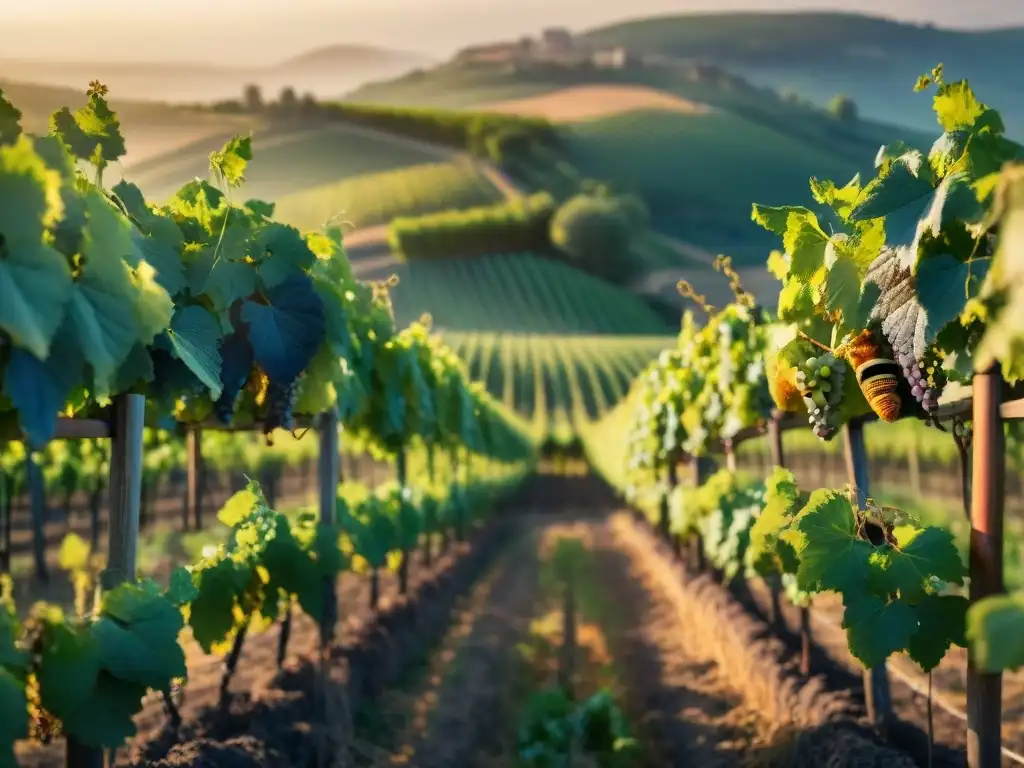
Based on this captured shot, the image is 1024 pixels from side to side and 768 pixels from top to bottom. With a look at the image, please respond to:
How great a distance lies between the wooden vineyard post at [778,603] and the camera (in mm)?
6535

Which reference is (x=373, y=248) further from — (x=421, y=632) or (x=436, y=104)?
(x=421, y=632)

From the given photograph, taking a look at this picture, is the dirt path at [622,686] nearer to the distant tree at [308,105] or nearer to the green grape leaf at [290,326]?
the green grape leaf at [290,326]

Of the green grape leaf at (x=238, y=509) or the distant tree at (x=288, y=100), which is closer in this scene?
the green grape leaf at (x=238, y=509)

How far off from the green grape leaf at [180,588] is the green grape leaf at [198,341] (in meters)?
0.63

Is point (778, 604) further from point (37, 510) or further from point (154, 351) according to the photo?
point (37, 510)

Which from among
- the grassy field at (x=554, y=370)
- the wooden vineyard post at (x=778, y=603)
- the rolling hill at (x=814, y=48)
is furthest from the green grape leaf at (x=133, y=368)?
the rolling hill at (x=814, y=48)

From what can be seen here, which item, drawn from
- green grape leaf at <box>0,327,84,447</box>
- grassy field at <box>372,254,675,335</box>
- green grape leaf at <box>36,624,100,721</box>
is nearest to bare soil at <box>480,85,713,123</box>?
A: grassy field at <box>372,254,675,335</box>

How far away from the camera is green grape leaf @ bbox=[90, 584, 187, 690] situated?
3.01 metres

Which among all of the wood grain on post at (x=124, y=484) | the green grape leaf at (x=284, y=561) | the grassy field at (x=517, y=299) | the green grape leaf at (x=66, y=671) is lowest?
the green grape leaf at (x=284, y=561)

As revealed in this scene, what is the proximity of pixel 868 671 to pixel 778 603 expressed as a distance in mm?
2763

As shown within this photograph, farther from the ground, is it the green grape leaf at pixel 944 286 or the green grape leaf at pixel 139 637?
the green grape leaf at pixel 944 286

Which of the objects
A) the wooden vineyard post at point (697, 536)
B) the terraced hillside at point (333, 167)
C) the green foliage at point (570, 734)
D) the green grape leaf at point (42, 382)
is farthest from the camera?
the terraced hillside at point (333, 167)

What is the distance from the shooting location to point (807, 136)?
126625 millimetres

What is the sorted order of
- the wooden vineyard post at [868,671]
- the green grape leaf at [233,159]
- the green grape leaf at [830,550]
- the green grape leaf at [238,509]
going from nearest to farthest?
the green grape leaf at [830,550] → the green grape leaf at [233,159] → the wooden vineyard post at [868,671] → the green grape leaf at [238,509]
